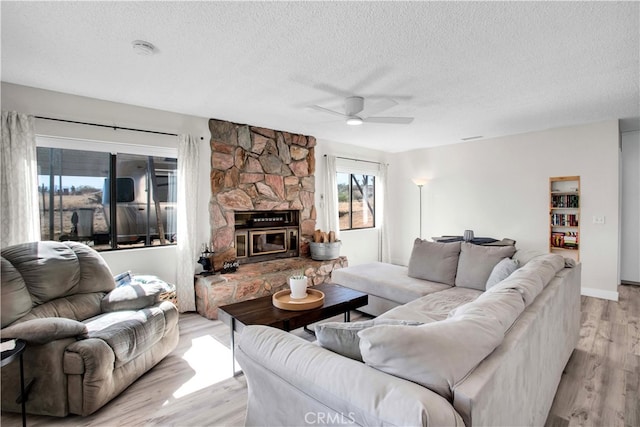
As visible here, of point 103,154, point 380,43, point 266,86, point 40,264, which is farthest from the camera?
point 103,154

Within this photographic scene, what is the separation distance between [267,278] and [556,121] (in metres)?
4.35

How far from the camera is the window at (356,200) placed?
5984mm

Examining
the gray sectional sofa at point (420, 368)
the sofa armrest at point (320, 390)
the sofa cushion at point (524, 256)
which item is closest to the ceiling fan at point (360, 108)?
the sofa cushion at point (524, 256)

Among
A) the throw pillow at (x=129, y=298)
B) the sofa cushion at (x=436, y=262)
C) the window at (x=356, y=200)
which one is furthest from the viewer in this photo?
the window at (x=356, y=200)

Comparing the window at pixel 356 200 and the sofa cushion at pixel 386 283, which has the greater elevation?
the window at pixel 356 200

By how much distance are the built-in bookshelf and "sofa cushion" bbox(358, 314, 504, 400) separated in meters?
4.50

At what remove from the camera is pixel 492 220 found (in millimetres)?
5312

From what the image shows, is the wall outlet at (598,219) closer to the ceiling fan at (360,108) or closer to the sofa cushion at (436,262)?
the sofa cushion at (436,262)

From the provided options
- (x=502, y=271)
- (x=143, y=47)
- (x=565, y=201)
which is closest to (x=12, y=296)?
(x=143, y=47)

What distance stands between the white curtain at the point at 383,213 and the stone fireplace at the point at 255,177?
1.76 m

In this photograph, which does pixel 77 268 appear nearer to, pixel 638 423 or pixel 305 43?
pixel 305 43

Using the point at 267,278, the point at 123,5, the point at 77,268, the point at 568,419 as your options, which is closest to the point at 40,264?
the point at 77,268

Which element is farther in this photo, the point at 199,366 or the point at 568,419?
the point at 199,366

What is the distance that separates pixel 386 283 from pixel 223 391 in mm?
1845
